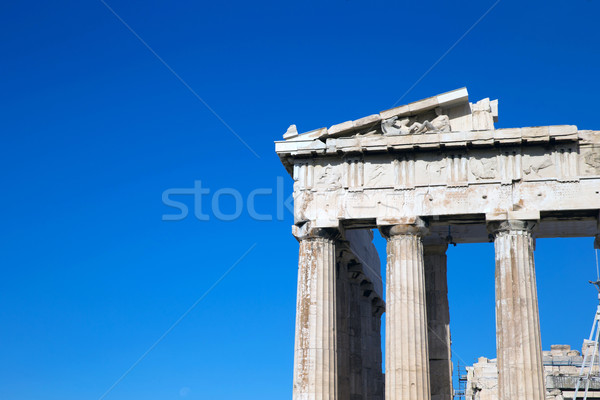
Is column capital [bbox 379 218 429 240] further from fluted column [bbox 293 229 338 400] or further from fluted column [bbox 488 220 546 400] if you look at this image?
fluted column [bbox 488 220 546 400]

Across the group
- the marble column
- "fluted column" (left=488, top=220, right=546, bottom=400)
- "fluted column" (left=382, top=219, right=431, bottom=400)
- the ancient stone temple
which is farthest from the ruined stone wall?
"fluted column" (left=382, top=219, right=431, bottom=400)

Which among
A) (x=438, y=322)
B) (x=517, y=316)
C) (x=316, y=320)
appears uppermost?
(x=438, y=322)

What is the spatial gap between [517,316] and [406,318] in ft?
12.2

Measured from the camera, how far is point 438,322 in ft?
110

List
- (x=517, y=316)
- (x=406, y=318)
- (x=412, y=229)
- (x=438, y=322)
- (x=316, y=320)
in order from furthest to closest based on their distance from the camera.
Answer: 1. (x=438, y=322)
2. (x=412, y=229)
3. (x=316, y=320)
4. (x=406, y=318)
5. (x=517, y=316)

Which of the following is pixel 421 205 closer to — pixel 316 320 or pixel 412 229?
pixel 412 229

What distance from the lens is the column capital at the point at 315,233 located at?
30047 millimetres

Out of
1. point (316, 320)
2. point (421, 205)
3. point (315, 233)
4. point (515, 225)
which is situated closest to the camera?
point (515, 225)

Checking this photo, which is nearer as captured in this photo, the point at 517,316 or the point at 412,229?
the point at 517,316

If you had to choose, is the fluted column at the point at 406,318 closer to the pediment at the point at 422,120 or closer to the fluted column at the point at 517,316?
the fluted column at the point at 517,316

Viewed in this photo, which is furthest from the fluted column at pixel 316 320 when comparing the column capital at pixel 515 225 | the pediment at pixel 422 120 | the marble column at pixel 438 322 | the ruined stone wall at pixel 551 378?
the ruined stone wall at pixel 551 378

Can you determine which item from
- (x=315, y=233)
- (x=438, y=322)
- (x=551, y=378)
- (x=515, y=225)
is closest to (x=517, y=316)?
(x=515, y=225)

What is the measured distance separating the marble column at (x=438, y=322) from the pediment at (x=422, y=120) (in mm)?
6083

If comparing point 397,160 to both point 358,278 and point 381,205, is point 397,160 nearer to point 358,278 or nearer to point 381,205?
point 381,205
